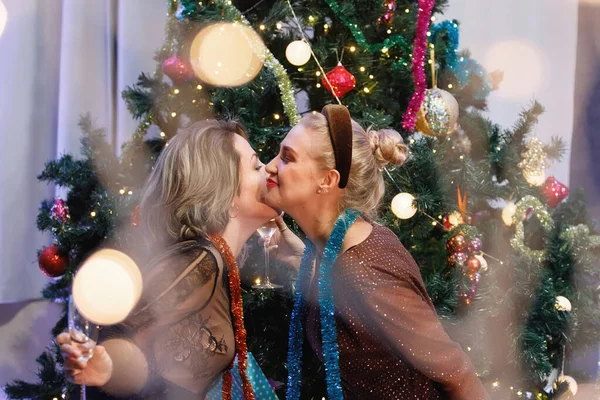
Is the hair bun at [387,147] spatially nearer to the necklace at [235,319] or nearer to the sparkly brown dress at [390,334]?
the sparkly brown dress at [390,334]

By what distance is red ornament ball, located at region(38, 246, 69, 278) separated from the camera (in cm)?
195

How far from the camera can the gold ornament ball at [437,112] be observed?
180 centimetres

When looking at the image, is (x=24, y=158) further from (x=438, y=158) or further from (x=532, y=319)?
(x=532, y=319)

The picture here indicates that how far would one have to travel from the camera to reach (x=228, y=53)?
1.79 m

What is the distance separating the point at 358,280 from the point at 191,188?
42 centimetres

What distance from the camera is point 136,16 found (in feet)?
8.41

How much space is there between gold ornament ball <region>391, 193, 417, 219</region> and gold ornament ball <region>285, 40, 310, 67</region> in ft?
1.44

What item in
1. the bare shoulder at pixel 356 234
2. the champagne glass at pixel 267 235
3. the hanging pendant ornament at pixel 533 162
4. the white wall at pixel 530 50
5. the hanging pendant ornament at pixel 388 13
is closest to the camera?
the bare shoulder at pixel 356 234

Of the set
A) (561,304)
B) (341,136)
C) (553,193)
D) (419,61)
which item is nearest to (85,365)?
(341,136)

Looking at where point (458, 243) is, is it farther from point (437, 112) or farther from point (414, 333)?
point (414, 333)

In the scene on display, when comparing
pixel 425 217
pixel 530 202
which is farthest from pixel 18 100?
pixel 530 202

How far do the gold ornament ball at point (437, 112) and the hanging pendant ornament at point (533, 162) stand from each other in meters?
0.37

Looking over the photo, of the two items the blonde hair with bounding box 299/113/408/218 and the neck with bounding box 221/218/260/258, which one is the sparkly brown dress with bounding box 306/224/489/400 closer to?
the blonde hair with bounding box 299/113/408/218

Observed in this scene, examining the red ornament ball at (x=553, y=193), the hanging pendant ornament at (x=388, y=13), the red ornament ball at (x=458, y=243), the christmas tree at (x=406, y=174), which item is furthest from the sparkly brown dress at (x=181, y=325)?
the red ornament ball at (x=553, y=193)
